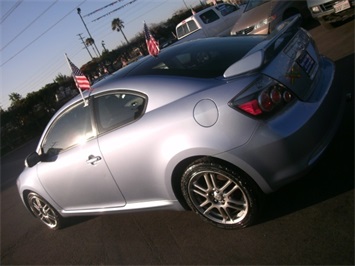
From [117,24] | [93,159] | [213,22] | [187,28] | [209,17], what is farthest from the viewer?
[117,24]

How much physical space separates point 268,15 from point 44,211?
7.15m

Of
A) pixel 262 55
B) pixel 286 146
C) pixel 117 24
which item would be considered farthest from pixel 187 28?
pixel 117 24

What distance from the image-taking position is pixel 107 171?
3375 millimetres

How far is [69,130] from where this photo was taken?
3869mm

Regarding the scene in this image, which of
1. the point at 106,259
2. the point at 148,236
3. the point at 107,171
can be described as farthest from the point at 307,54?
the point at 106,259

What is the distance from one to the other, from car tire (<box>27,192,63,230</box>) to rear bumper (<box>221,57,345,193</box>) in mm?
3025

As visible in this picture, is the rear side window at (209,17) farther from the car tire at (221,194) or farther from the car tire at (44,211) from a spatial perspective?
the car tire at (221,194)

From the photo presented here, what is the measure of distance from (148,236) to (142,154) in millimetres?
1083

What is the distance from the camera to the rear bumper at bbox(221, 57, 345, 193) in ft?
8.12

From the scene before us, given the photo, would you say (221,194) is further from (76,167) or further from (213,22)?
(213,22)

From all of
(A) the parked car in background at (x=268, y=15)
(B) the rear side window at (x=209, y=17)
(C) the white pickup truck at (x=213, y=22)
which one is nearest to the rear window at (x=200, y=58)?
(A) the parked car in background at (x=268, y=15)

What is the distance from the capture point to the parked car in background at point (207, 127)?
2.53 meters

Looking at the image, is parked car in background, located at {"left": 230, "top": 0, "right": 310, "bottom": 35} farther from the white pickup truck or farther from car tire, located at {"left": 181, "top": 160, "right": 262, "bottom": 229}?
car tire, located at {"left": 181, "top": 160, "right": 262, "bottom": 229}

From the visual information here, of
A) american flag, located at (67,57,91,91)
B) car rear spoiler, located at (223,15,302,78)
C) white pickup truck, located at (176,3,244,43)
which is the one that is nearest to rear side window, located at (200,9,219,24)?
white pickup truck, located at (176,3,244,43)
